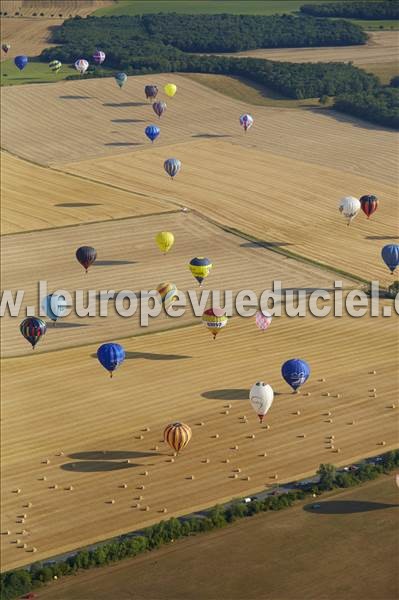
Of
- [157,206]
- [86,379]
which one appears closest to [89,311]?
[86,379]

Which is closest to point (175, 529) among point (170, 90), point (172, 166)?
point (172, 166)

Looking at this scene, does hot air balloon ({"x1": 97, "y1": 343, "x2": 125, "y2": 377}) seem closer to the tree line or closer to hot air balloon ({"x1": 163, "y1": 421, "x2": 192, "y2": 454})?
hot air balloon ({"x1": 163, "y1": 421, "x2": 192, "y2": 454})

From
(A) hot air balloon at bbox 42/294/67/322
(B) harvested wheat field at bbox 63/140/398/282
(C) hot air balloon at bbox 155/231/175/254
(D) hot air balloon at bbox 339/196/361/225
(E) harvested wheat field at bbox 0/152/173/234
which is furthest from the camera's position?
(E) harvested wheat field at bbox 0/152/173/234

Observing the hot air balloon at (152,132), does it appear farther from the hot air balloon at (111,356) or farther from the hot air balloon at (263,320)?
the hot air balloon at (111,356)

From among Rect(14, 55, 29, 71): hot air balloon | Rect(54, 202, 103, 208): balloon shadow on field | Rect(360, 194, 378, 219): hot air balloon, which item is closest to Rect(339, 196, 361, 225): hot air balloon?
Rect(360, 194, 378, 219): hot air balloon

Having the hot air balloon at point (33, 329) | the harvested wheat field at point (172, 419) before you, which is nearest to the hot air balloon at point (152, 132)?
the harvested wheat field at point (172, 419)
